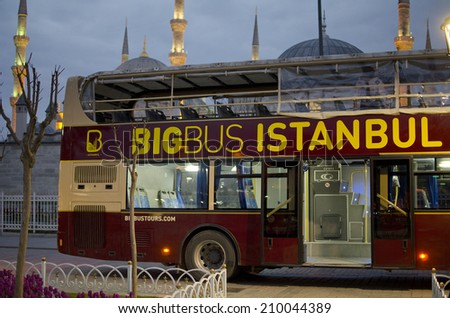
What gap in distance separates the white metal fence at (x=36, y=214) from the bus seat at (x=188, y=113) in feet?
44.8

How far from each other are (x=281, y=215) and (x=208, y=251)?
1.63 m

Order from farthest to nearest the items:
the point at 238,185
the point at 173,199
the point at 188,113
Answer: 1. the point at 188,113
2. the point at 173,199
3. the point at 238,185

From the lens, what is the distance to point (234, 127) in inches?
476

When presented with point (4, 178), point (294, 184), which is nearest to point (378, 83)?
point (294, 184)

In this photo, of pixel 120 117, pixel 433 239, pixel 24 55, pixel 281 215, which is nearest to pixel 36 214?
pixel 120 117

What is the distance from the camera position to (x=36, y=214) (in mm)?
25672

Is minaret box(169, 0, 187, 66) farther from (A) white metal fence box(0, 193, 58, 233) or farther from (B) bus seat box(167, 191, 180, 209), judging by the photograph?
(B) bus seat box(167, 191, 180, 209)

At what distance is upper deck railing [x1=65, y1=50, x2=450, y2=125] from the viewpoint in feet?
36.8

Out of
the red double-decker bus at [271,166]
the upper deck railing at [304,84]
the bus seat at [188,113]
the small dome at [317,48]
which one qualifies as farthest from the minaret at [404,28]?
the bus seat at [188,113]

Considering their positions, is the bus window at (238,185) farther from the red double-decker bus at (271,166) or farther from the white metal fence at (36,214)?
the white metal fence at (36,214)

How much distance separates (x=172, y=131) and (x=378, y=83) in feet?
12.7

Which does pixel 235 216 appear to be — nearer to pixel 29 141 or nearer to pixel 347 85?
pixel 347 85

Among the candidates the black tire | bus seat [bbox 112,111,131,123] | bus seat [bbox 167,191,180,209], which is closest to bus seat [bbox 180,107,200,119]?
bus seat [bbox 112,111,131,123]

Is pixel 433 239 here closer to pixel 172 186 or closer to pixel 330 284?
pixel 330 284
